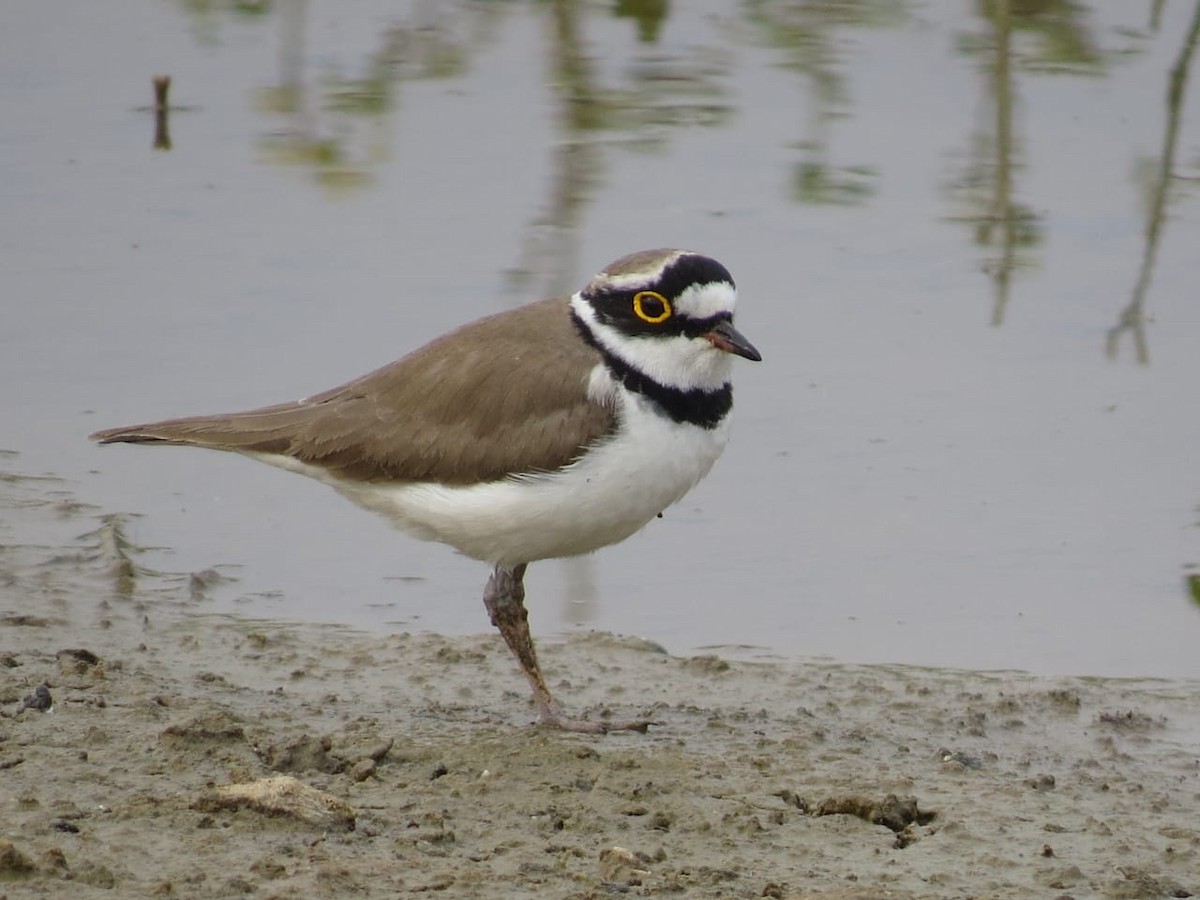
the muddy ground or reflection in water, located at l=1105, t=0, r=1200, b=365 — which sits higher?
reflection in water, located at l=1105, t=0, r=1200, b=365

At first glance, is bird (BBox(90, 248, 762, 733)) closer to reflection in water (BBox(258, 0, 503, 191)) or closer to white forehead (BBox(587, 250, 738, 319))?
white forehead (BBox(587, 250, 738, 319))

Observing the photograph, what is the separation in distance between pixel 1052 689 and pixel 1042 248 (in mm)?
3962

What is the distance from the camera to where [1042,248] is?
10.4 meters

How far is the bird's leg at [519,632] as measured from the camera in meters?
6.51

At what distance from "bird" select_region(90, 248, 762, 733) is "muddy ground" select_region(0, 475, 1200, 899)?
0.45 metres

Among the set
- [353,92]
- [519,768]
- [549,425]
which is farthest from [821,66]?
[519,768]

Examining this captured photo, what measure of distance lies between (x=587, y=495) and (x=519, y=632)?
721 mm

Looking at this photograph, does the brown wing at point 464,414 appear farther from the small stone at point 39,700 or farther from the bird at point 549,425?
the small stone at point 39,700

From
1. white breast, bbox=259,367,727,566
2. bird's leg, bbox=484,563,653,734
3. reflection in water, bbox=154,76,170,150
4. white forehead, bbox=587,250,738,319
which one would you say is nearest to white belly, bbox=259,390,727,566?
white breast, bbox=259,367,727,566

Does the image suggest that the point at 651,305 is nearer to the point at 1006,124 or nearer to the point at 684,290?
the point at 684,290

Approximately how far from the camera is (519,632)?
6707mm

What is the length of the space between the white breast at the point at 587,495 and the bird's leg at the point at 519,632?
26cm

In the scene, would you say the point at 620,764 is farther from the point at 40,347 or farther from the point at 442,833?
the point at 40,347

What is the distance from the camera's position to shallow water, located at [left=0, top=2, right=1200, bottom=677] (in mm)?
7852
